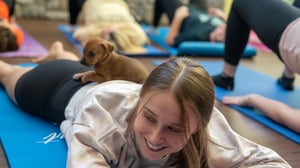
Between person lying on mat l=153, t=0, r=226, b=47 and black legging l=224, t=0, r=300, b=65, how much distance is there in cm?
105

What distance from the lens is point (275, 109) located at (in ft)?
5.89

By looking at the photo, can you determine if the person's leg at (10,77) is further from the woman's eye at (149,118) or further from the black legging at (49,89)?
the woman's eye at (149,118)

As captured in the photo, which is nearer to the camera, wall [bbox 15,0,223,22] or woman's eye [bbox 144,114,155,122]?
woman's eye [bbox 144,114,155,122]

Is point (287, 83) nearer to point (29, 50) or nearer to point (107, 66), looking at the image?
point (107, 66)

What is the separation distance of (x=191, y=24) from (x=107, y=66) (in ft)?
5.89

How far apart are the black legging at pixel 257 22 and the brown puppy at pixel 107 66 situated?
59 centimetres

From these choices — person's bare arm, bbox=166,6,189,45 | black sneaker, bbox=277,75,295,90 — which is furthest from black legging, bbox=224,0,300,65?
person's bare arm, bbox=166,6,189,45

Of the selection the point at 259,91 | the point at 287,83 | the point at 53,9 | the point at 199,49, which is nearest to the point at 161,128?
the point at 259,91

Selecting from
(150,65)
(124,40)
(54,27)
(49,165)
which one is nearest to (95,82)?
(49,165)

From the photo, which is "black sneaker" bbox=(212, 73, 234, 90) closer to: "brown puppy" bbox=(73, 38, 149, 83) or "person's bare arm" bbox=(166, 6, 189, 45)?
"brown puppy" bbox=(73, 38, 149, 83)

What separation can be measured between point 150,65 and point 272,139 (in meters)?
1.11

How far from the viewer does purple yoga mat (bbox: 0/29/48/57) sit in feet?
8.37

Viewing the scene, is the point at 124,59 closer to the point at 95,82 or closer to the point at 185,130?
A: the point at 95,82

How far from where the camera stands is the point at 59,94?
4.82ft
